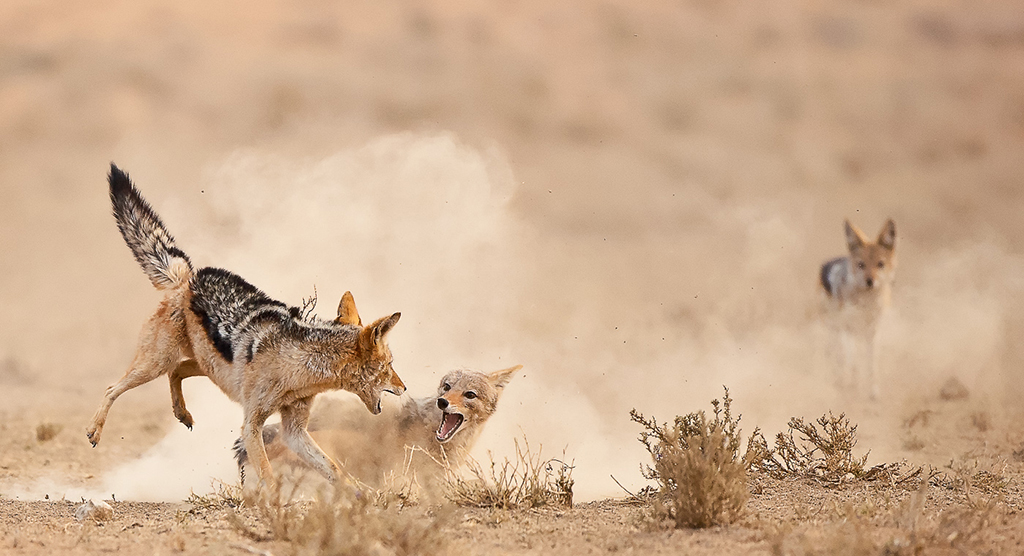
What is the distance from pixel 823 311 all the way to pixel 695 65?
19.5m

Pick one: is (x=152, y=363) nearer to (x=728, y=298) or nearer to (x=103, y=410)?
(x=103, y=410)

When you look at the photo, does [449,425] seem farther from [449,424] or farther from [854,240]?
[854,240]

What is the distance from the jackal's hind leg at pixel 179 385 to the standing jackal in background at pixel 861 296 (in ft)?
32.7

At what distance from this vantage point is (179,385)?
7.31 metres

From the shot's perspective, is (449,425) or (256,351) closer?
(256,351)

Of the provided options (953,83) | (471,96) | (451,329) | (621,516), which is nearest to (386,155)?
(471,96)

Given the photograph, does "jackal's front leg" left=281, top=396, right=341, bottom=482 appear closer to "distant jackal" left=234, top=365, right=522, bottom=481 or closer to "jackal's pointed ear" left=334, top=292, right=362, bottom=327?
"jackal's pointed ear" left=334, top=292, right=362, bottom=327

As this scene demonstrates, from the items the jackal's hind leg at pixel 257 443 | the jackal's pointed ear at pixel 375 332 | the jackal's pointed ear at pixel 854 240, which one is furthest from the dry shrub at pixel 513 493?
the jackal's pointed ear at pixel 854 240

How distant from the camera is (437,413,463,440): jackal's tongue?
779 centimetres

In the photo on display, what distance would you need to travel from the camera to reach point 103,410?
268 inches

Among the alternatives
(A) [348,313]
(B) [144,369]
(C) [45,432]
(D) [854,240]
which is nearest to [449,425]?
(A) [348,313]

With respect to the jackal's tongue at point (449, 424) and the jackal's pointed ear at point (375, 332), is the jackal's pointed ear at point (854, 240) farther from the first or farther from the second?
the jackal's pointed ear at point (375, 332)

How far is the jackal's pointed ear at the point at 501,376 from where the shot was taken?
320 inches

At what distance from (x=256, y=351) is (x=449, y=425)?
1.99 metres
